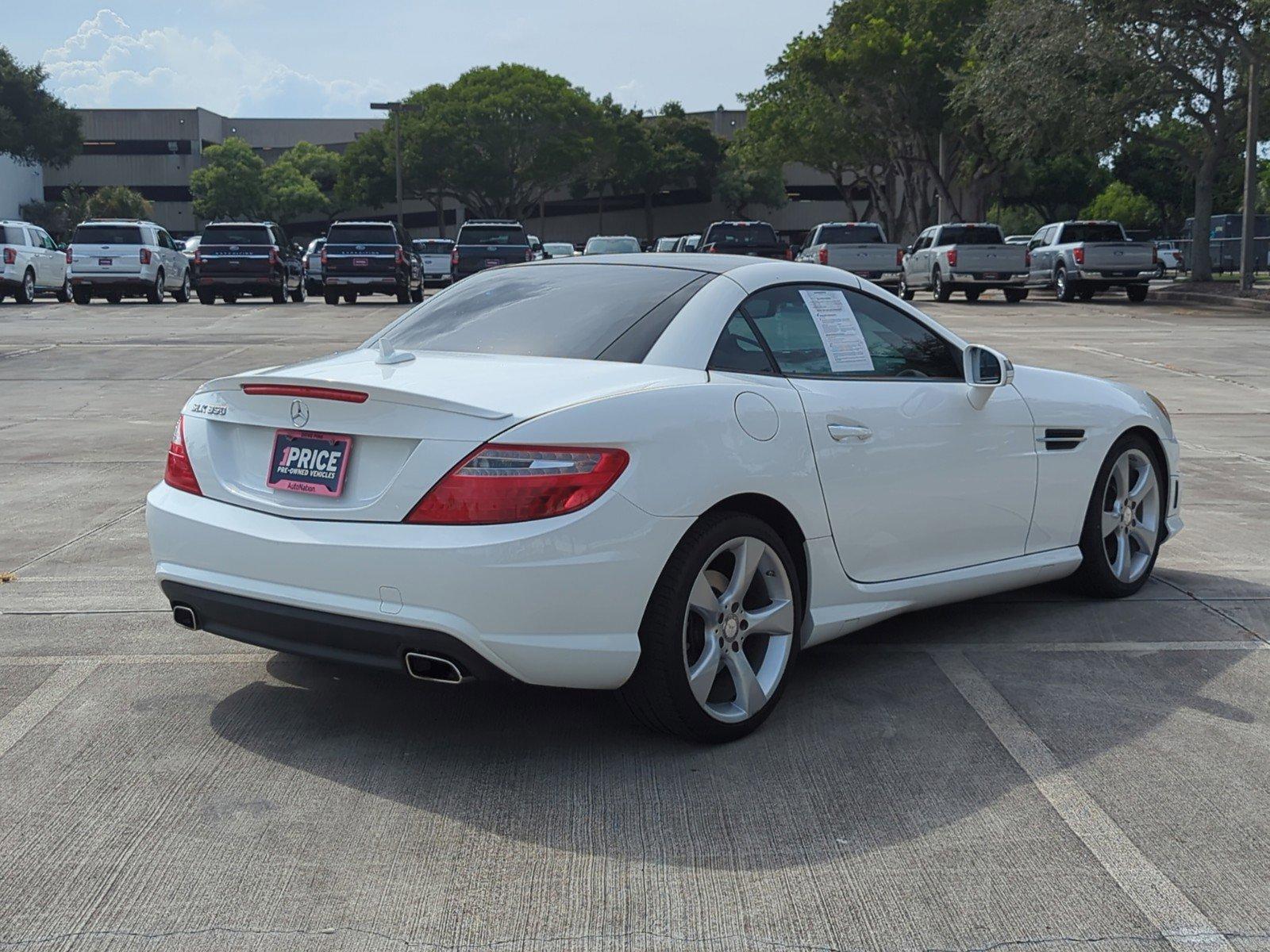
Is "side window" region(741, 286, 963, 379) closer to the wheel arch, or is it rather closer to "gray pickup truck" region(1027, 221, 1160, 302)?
the wheel arch

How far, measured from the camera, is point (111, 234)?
1323 inches

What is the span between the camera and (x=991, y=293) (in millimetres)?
42031

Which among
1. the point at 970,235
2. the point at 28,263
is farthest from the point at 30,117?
the point at 970,235

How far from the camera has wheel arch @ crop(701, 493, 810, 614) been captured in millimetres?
4500

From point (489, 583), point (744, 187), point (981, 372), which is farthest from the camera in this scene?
point (744, 187)

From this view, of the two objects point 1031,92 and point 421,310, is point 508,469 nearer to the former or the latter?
point 421,310

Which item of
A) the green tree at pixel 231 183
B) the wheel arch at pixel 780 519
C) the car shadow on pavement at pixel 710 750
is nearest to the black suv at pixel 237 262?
the car shadow on pavement at pixel 710 750

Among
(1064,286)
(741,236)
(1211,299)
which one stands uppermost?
(741,236)

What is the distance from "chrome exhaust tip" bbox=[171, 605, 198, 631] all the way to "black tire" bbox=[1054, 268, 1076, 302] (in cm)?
3218

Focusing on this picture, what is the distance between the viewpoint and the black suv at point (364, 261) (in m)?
33.4

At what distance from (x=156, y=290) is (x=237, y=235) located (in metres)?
2.19

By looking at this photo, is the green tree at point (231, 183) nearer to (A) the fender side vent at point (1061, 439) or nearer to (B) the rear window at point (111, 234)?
(B) the rear window at point (111, 234)

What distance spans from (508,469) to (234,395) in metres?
1.09

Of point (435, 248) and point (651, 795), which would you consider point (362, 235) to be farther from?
point (651, 795)
